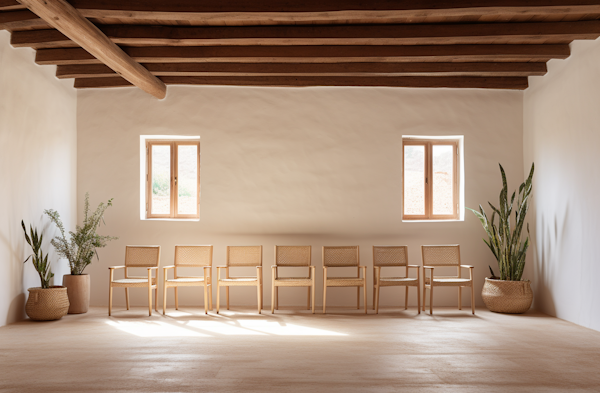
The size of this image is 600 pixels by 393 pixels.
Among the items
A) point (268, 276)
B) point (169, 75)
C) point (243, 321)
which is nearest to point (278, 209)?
point (268, 276)

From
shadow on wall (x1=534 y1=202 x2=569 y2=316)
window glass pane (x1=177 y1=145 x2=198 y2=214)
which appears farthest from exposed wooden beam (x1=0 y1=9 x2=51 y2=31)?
shadow on wall (x1=534 y1=202 x2=569 y2=316)

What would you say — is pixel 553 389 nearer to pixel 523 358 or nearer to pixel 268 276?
pixel 523 358

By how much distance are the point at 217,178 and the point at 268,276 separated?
1.60 metres

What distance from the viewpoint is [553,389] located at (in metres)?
3.38

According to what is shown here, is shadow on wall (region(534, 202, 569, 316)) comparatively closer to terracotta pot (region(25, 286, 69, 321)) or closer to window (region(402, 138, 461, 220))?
window (region(402, 138, 461, 220))

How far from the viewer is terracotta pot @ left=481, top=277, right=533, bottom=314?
6.40m

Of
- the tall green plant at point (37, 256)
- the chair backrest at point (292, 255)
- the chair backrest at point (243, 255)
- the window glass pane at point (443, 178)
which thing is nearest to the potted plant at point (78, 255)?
the tall green plant at point (37, 256)

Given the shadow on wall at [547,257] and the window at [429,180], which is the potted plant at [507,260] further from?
the window at [429,180]

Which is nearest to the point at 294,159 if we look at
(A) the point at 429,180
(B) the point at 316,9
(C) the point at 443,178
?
(A) the point at 429,180

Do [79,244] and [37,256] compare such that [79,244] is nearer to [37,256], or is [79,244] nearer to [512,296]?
[37,256]

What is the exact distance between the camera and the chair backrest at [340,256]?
6.82m

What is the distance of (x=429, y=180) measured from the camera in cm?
755

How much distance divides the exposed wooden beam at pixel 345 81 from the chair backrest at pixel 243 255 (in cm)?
234

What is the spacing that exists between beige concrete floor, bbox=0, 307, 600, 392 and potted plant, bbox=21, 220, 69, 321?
129mm
